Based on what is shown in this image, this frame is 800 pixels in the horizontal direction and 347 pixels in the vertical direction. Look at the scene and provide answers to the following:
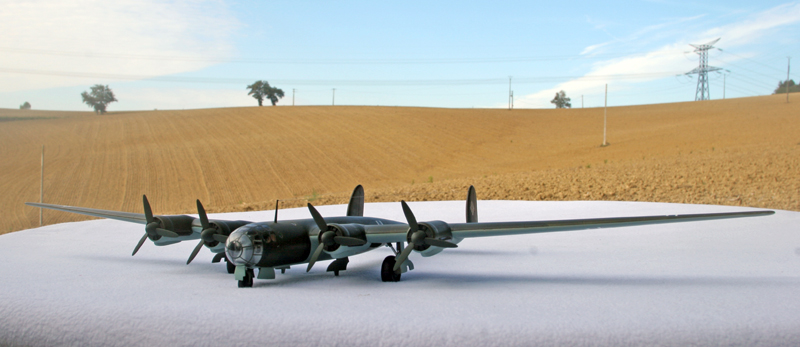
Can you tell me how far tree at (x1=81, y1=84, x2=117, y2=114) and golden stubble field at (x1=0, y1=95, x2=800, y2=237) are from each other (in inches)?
393

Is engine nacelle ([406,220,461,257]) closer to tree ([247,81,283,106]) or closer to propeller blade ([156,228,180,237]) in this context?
propeller blade ([156,228,180,237])

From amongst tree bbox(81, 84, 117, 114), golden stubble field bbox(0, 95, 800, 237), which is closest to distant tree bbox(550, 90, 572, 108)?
golden stubble field bbox(0, 95, 800, 237)

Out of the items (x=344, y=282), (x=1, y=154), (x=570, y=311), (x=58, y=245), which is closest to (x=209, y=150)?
(x=1, y=154)

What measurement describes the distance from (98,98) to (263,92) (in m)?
26.1

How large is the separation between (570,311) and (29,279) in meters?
7.19

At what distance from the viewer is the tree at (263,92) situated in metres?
89.7

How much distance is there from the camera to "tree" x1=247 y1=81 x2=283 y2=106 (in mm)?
89688

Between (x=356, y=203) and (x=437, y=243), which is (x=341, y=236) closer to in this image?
(x=437, y=243)

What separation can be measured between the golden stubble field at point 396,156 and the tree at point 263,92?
20.9 meters

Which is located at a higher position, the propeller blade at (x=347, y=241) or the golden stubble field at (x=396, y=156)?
the golden stubble field at (x=396, y=156)

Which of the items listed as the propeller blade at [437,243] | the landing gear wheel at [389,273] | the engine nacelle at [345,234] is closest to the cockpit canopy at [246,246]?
the engine nacelle at [345,234]

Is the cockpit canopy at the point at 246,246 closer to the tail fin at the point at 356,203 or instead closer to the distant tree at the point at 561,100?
the tail fin at the point at 356,203

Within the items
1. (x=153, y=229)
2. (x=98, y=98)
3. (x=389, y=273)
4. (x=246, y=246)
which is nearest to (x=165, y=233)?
(x=153, y=229)

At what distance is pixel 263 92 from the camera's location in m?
90.2
